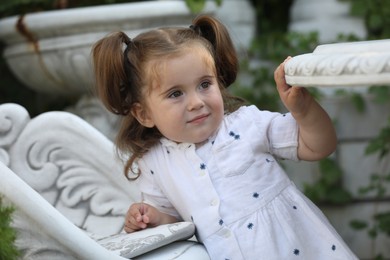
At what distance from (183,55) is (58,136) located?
0.56 meters

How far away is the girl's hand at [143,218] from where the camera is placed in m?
2.24

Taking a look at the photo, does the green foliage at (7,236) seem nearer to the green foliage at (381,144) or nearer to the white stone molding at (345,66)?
the white stone molding at (345,66)

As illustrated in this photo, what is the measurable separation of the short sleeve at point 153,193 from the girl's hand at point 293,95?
0.43m

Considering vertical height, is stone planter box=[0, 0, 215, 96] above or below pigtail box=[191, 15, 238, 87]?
below

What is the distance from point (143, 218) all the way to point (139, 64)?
374 millimetres

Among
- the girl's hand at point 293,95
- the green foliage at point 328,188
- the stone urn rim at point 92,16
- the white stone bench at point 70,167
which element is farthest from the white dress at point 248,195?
the stone urn rim at point 92,16

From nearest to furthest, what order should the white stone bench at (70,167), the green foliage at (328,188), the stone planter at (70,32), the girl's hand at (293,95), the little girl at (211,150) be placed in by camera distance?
the girl's hand at (293,95)
the little girl at (211,150)
the white stone bench at (70,167)
the green foliage at (328,188)
the stone planter at (70,32)

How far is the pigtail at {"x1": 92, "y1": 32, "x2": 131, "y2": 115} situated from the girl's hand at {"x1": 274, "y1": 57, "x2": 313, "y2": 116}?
0.44 meters

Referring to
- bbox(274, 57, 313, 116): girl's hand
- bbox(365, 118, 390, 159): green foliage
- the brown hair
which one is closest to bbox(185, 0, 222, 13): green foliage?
bbox(365, 118, 390, 159): green foliage

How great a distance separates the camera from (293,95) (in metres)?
2.02

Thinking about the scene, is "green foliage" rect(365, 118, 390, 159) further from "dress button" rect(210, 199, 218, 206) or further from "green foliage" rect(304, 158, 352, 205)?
"dress button" rect(210, 199, 218, 206)

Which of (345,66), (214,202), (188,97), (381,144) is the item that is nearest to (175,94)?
(188,97)

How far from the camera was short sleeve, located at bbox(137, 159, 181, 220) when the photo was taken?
2303 millimetres

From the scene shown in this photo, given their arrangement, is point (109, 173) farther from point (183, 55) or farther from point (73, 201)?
point (183, 55)
